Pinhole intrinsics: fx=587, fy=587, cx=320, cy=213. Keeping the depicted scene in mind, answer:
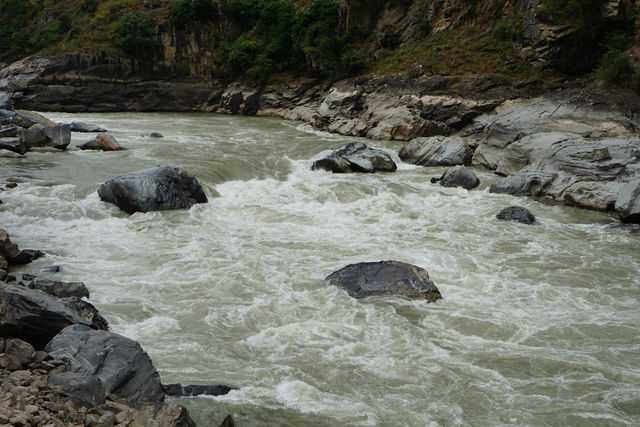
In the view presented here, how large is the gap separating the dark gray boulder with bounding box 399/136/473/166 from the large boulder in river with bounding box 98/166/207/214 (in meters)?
10.4

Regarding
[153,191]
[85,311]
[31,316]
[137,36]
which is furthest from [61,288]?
[137,36]

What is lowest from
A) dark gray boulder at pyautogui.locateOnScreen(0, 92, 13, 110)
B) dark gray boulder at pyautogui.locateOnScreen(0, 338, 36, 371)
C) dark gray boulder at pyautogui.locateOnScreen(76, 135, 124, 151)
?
dark gray boulder at pyautogui.locateOnScreen(0, 338, 36, 371)

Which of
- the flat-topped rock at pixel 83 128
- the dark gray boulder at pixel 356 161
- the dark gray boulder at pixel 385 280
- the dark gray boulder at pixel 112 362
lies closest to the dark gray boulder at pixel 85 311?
the dark gray boulder at pixel 112 362

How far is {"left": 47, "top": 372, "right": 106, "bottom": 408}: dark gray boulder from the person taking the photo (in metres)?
5.99

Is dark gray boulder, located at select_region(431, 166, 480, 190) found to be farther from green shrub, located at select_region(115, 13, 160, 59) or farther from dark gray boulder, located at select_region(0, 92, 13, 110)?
green shrub, located at select_region(115, 13, 160, 59)

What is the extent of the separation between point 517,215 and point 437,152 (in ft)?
26.1

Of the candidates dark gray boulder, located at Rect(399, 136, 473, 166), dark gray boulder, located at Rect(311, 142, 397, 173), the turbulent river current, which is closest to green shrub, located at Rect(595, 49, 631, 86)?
dark gray boulder, located at Rect(399, 136, 473, 166)

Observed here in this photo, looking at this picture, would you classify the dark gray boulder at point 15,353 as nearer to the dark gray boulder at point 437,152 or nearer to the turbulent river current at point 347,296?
the turbulent river current at point 347,296

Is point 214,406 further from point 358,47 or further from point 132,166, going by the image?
point 358,47

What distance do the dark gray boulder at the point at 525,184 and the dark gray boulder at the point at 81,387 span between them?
16.2 m

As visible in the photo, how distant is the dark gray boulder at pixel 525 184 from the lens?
1931 centimetres

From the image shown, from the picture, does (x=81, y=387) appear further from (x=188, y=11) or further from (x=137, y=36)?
(x=188, y=11)

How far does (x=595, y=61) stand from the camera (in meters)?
29.5

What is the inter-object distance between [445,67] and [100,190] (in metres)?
22.7
